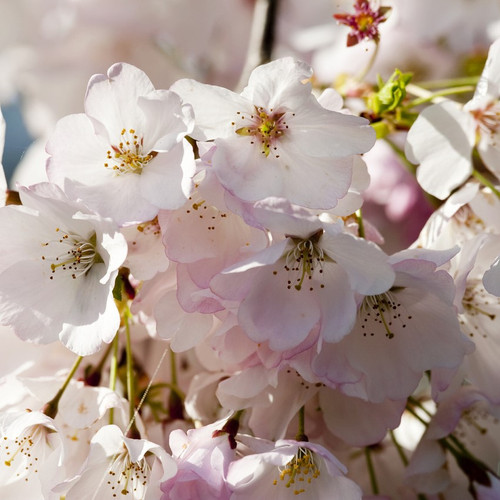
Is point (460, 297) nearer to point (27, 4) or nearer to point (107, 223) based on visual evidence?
point (107, 223)

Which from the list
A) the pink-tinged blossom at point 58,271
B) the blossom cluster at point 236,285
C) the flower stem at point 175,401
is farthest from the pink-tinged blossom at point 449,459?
the pink-tinged blossom at point 58,271

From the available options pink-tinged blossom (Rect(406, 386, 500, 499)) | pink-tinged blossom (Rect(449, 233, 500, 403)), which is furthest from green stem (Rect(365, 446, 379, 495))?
pink-tinged blossom (Rect(449, 233, 500, 403))

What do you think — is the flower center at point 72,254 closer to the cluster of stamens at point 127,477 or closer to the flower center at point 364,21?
the cluster of stamens at point 127,477

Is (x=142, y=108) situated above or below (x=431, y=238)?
above

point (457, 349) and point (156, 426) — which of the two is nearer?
point (457, 349)

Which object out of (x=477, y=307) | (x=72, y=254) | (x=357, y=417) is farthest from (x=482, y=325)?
(x=72, y=254)

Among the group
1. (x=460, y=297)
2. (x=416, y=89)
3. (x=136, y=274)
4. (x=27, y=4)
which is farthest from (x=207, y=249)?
(x=27, y=4)
